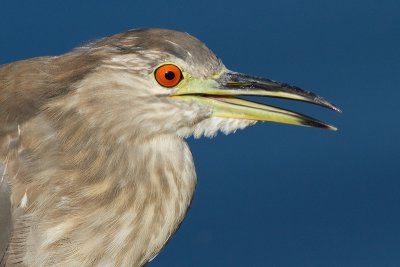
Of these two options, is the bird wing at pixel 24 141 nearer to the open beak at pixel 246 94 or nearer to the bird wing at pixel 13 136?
the bird wing at pixel 13 136

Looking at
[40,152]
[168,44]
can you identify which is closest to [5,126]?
[40,152]

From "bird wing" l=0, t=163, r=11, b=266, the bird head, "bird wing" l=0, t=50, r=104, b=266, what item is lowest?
"bird wing" l=0, t=163, r=11, b=266

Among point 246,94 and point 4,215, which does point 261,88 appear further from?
point 4,215

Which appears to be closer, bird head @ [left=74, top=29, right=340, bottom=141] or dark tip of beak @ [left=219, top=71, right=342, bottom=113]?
bird head @ [left=74, top=29, right=340, bottom=141]

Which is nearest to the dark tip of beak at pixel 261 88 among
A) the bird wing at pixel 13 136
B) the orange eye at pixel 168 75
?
the orange eye at pixel 168 75

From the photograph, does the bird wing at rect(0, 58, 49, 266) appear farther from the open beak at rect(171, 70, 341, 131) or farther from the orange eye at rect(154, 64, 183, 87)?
the open beak at rect(171, 70, 341, 131)

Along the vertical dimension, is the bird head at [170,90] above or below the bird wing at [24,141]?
above

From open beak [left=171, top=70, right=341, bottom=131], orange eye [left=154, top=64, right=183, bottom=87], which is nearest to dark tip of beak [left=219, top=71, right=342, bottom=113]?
open beak [left=171, top=70, right=341, bottom=131]

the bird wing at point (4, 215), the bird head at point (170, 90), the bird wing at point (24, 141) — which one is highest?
the bird head at point (170, 90)
